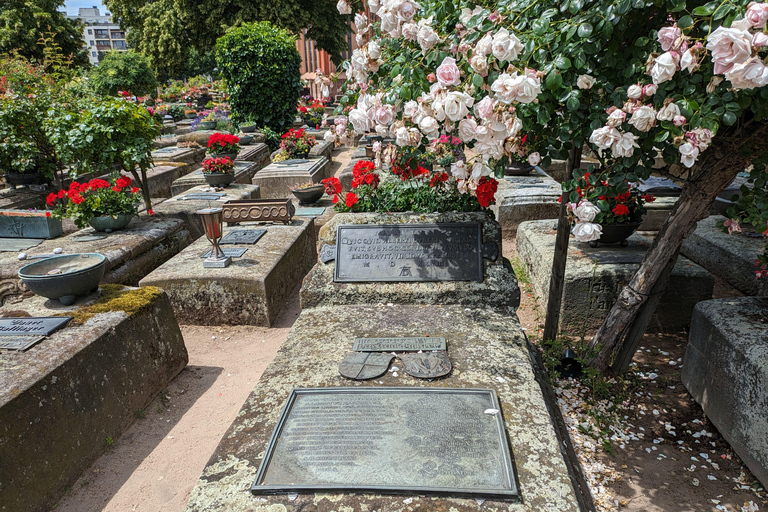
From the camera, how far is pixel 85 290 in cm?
379

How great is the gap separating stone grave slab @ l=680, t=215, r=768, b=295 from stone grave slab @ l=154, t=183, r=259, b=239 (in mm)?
6303

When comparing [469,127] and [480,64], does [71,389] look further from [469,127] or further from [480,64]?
[480,64]

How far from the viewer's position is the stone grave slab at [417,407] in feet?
6.29

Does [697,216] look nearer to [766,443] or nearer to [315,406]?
[766,443]

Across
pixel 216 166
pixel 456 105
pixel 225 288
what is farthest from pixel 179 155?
pixel 456 105

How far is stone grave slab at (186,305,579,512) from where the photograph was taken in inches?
75.5

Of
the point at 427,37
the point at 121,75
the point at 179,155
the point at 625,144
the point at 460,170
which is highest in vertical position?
the point at 121,75

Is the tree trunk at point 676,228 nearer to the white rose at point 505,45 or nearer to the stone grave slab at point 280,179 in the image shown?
the white rose at point 505,45

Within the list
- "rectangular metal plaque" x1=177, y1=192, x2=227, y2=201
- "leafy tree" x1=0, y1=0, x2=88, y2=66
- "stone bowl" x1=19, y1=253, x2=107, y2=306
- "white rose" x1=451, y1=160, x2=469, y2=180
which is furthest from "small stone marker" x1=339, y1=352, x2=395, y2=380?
"leafy tree" x1=0, y1=0, x2=88, y2=66

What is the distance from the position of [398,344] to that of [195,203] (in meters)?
5.66

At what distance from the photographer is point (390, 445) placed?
7.00 ft

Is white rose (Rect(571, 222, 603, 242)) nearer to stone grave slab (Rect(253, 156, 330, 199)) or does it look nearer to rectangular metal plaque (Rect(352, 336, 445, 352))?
rectangular metal plaque (Rect(352, 336, 445, 352))

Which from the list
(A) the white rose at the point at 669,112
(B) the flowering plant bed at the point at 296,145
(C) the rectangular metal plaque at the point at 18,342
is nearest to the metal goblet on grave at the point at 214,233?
(C) the rectangular metal plaque at the point at 18,342

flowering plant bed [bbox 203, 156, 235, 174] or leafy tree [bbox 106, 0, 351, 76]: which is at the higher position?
leafy tree [bbox 106, 0, 351, 76]
